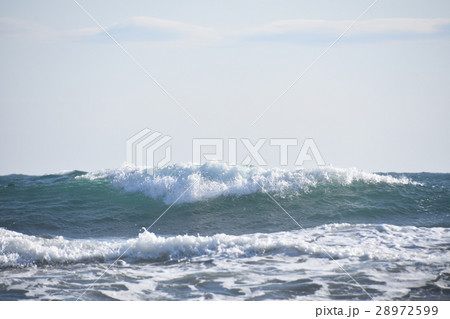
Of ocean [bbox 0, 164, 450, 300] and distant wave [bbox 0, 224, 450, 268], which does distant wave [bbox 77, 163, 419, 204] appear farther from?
distant wave [bbox 0, 224, 450, 268]

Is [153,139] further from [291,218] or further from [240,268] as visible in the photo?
[240,268]

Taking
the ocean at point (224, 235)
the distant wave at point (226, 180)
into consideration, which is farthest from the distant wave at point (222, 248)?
the distant wave at point (226, 180)

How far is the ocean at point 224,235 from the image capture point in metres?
6.16

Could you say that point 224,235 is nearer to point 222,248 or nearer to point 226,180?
point 222,248

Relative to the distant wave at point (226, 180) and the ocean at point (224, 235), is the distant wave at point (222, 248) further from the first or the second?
the distant wave at point (226, 180)

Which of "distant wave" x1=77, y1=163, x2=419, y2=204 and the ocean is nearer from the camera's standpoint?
the ocean

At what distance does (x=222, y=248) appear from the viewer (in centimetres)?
787

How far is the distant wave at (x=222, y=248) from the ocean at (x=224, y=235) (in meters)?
0.02

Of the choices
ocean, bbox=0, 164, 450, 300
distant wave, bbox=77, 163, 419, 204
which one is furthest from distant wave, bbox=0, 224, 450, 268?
distant wave, bbox=77, 163, 419, 204

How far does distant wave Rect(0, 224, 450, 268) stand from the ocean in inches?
0.8

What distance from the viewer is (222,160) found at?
12297 millimetres

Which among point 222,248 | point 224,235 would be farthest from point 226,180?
point 222,248

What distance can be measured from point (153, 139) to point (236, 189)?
242 centimetres

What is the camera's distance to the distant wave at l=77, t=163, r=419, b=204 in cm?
1192
